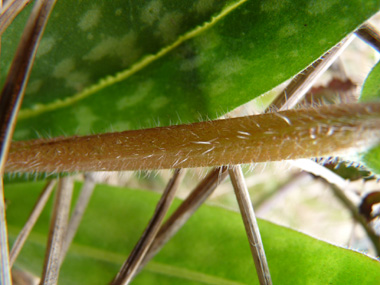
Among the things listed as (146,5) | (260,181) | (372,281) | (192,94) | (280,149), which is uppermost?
(260,181)

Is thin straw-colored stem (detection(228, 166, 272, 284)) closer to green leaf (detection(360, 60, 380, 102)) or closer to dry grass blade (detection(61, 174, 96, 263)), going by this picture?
green leaf (detection(360, 60, 380, 102))

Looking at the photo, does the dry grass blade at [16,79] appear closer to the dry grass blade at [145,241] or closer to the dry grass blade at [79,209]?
the dry grass blade at [145,241]

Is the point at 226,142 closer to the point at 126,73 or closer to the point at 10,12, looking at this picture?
the point at 126,73

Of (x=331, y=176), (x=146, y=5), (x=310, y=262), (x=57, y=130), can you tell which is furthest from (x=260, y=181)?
(x=146, y=5)

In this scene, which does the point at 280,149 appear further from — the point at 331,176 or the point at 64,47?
the point at 64,47

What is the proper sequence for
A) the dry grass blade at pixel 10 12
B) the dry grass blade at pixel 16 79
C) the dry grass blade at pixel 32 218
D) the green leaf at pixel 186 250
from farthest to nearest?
the dry grass blade at pixel 32 218, the green leaf at pixel 186 250, the dry grass blade at pixel 10 12, the dry grass blade at pixel 16 79

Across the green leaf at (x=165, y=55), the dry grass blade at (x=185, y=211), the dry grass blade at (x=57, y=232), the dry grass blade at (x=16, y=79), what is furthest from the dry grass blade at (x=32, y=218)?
the dry grass blade at (x=16, y=79)
